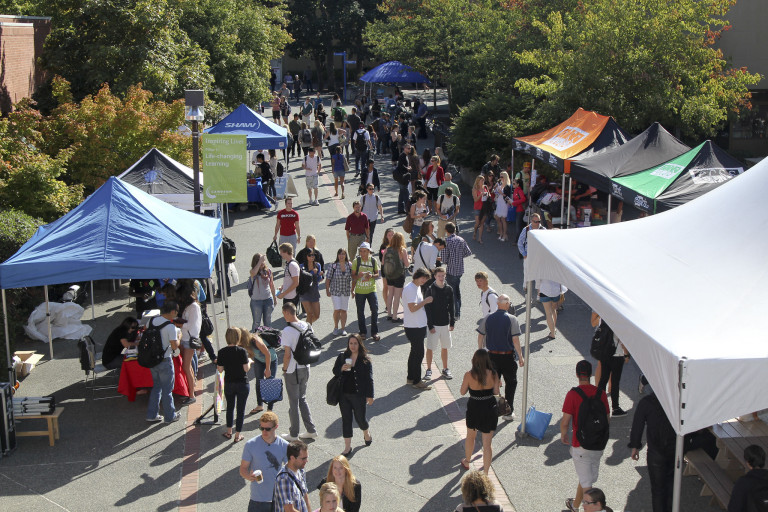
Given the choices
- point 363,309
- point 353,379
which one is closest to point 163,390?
point 353,379

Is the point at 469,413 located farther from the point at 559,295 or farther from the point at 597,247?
the point at 559,295

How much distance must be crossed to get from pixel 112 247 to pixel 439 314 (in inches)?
173

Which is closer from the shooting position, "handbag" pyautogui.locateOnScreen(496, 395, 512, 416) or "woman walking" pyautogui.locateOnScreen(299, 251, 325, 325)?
"handbag" pyautogui.locateOnScreen(496, 395, 512, 416)

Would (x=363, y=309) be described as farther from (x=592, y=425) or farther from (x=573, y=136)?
(x=573, y=136)

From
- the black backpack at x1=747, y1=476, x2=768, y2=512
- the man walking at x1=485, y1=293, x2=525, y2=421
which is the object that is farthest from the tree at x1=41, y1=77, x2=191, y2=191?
the black backpack at x1=747, y1=476, x2=768, y2=512

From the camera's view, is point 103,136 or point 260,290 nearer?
point 260,290

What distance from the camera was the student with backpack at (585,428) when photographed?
25.6 ft

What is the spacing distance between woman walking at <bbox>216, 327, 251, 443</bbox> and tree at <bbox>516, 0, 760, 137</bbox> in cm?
1405

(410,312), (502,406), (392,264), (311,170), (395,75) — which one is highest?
(395,75)

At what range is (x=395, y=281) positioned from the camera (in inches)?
526

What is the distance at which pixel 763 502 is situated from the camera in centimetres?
660

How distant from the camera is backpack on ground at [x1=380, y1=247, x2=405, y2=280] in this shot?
13.0m

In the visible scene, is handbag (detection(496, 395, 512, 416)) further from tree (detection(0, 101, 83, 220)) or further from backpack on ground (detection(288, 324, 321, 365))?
tree (detection(0, 101, 83, 220))

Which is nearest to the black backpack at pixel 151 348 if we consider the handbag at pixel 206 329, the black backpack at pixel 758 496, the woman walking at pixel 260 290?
the handbag at pixel 206 329
